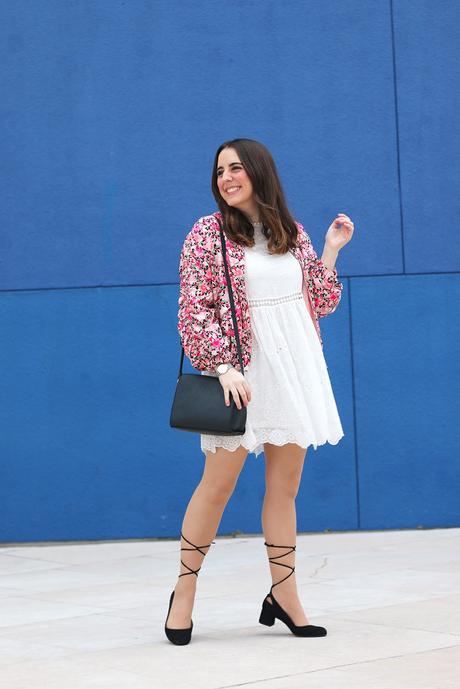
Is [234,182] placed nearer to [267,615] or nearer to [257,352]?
[257,352]

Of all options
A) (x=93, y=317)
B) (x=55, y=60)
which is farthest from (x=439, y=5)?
(x=93, y=317)

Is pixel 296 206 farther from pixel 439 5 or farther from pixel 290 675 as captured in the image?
pixel 290 675

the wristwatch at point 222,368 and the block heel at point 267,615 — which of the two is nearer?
the wristwatch at point 222,368

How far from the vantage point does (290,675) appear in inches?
153

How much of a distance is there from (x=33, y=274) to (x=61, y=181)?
56 cm

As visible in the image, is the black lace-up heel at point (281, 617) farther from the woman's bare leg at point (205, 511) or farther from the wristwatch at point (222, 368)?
the wristwatch at point (222, 368)

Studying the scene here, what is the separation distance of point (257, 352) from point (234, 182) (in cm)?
62

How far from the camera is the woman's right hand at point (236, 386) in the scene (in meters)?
4.30

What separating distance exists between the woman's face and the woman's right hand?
645 millimetres

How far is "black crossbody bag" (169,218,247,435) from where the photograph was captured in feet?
14.1

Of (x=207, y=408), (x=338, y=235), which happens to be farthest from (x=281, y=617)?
(x=338, y=235)

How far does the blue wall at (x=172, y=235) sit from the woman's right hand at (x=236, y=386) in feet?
9.37

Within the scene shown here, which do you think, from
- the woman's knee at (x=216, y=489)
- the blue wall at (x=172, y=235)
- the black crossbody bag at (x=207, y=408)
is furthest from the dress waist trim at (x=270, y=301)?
the blue wall at (x=172, y=235)

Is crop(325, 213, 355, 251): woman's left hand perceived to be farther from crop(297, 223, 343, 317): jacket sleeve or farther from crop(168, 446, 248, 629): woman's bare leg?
crop(168, 446, 248, 629): woman's bare leg
